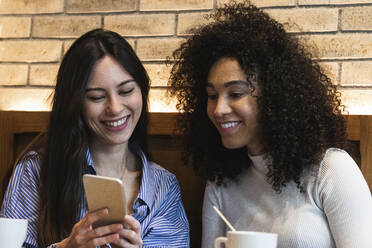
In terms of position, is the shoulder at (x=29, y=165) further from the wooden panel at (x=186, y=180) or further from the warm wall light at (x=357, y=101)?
the warm wall light at (x=357, y=101)

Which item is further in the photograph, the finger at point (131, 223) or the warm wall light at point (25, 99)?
the warm wall light at point (25, 99)

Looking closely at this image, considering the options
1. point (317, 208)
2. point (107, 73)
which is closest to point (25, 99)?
point (107, 73)

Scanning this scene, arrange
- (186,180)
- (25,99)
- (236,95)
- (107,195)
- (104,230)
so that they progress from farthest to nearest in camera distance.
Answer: (25,99)
(186,180)
(236,95)
(104,230)
(107,195)

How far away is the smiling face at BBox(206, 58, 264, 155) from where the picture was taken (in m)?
1.51

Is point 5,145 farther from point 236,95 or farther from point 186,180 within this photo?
point 236,95

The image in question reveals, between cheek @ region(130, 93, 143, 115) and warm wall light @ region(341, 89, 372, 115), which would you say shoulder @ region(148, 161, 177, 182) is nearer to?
cheek @ region(130, 93, 143, 115)

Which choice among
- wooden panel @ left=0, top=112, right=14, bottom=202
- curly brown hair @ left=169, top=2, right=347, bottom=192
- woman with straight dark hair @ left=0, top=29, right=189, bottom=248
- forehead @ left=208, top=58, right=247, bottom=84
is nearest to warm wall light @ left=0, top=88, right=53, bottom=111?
wooden panel @ left=0, top=112, right=14, bottom=202

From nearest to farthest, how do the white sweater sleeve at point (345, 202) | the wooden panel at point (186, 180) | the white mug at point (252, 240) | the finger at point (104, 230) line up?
the white mug at point (252, 240), the finger at point (104, 230), the white sweater sleeve at point (345, 202), the wooden panel at point (186, 180)

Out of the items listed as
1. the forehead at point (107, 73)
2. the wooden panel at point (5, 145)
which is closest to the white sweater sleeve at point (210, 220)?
the forehead at point (107, 73)

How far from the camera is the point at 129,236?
4.17 feet

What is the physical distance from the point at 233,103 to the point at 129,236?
0.49 metres

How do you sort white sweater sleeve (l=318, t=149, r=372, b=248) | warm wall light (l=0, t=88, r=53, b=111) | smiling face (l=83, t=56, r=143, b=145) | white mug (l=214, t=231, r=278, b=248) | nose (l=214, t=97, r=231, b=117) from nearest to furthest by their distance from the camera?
white mug (l=214, t=231, r=278, b=248) → white sweater sleeve (l=318, t=149, r=372, b=248) → nose (l=214, t=97, r=231, b=117) → smiling face (l=83, t=56, r=143, b=145) → warm wall light (l=0, t=88, r=53, b=111)

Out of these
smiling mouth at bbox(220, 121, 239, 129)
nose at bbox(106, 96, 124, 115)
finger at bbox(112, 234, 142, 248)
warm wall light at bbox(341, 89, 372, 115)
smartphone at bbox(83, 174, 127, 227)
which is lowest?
finger at bbox(112, 234, 142, 248)

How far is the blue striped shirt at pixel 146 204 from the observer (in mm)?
1598
